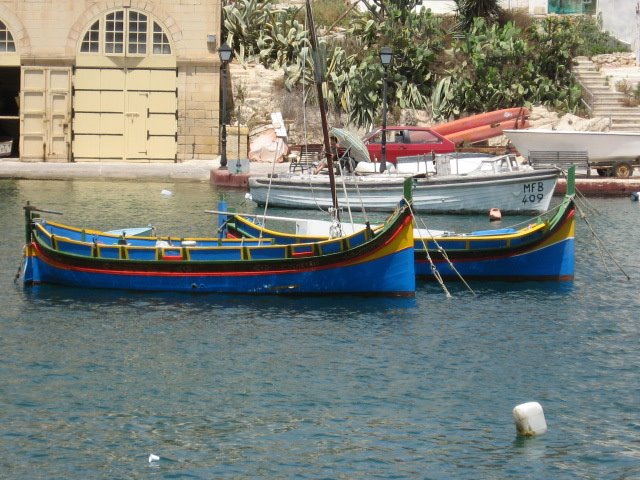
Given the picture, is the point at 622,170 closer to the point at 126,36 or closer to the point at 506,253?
the point at 506,253

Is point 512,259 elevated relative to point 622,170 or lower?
lower

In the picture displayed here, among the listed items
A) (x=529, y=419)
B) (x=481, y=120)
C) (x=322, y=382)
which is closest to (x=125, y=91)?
(x=481, y=120)

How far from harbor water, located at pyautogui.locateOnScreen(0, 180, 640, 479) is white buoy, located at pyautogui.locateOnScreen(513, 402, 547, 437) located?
14 centimetres

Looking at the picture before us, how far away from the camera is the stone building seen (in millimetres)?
43312

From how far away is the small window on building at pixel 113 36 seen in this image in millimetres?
43375

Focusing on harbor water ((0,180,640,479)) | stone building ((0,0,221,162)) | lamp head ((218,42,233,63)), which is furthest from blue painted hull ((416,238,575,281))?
stone building ((0,0,221,162))

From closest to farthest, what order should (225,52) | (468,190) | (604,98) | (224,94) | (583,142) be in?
(468,190) → (583,142) → (225,52) → (224,94) → (604,98)

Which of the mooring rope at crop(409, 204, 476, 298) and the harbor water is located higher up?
the mooring rope at crop(409, 204, 476, 298)

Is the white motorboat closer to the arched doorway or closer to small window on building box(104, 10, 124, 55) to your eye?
the arched doorway

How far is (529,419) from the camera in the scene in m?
15.6

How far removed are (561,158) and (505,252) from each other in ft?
48.0

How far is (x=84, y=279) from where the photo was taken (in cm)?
2341

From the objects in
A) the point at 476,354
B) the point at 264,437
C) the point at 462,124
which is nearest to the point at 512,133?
the point at 462,124

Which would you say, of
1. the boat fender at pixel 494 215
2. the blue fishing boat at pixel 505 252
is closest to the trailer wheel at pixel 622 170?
the boat fender at pixel 494 215
